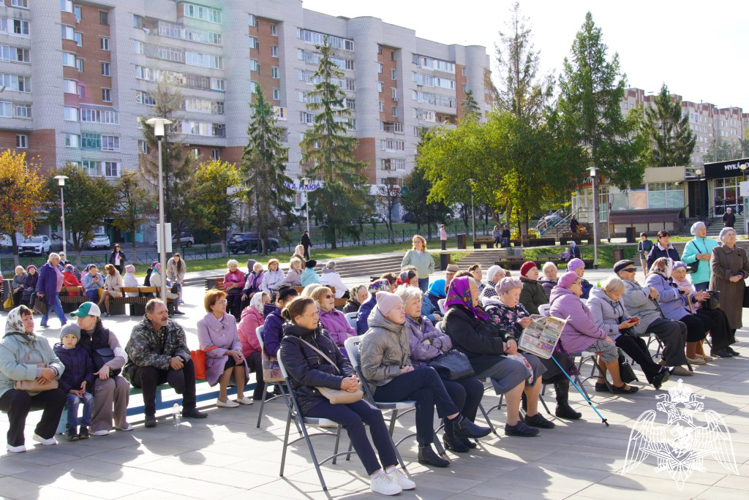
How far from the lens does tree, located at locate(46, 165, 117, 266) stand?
4775 centimetres

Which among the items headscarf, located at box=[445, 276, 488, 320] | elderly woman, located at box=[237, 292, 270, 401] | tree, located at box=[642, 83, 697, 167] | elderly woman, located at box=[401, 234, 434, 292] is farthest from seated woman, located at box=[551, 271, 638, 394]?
tree, located at box=[642, 83, 697, 167]

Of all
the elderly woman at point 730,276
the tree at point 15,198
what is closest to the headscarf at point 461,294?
the elderly woman at point 730,276

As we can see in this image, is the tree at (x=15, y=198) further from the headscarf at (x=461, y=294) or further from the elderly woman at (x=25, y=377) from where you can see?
the headscarf at (x=461, y=294)

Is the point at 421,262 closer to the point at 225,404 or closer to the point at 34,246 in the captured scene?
the point at 225,404

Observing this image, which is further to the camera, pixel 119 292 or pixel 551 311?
pixel 119 292

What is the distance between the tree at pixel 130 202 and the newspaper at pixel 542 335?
1817 inches

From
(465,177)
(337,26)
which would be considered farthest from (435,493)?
(337,26)

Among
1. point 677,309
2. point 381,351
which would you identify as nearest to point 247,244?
point 677,309

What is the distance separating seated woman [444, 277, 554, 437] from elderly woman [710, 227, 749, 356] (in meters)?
6.02

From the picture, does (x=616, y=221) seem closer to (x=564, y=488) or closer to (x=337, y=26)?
(x=337, y=26)

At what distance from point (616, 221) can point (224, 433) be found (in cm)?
4903

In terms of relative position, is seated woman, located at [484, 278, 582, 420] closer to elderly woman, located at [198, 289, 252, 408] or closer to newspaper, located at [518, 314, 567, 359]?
newspaper, located at [518, 314, 567, 359]

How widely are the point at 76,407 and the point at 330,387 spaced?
3022 millimetres

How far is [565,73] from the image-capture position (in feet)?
146
